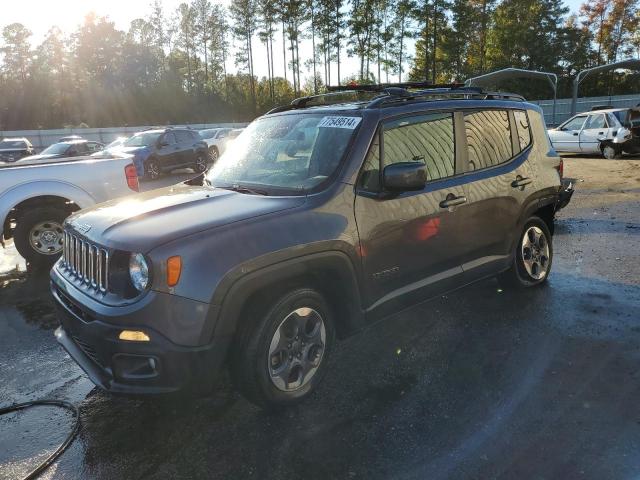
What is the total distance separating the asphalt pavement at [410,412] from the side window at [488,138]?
54.4 inches

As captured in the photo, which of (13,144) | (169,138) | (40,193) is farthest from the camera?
(13,144)

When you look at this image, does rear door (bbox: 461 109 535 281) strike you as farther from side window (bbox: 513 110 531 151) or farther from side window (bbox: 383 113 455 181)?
side window (bbox: 383 113 455 181)

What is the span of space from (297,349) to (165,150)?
15.2 metres

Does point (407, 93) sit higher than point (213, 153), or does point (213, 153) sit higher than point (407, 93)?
point (407, 93)

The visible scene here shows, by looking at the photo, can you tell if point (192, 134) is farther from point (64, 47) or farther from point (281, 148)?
point (64, 47)

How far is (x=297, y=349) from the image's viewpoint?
10.5 feet

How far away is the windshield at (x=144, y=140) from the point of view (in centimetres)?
1697

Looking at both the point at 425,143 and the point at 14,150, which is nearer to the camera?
the point at 425,143

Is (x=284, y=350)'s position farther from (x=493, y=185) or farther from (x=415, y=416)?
(x=493, y=185)

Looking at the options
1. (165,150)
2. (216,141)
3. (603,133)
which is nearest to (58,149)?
(165,150)

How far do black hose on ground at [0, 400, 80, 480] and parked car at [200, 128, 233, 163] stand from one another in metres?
17.0

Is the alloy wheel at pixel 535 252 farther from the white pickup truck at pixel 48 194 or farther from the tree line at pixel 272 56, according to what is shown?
the tree line at pixel 272 56

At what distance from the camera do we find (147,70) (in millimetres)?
68625

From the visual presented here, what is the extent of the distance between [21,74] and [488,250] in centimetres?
7764
